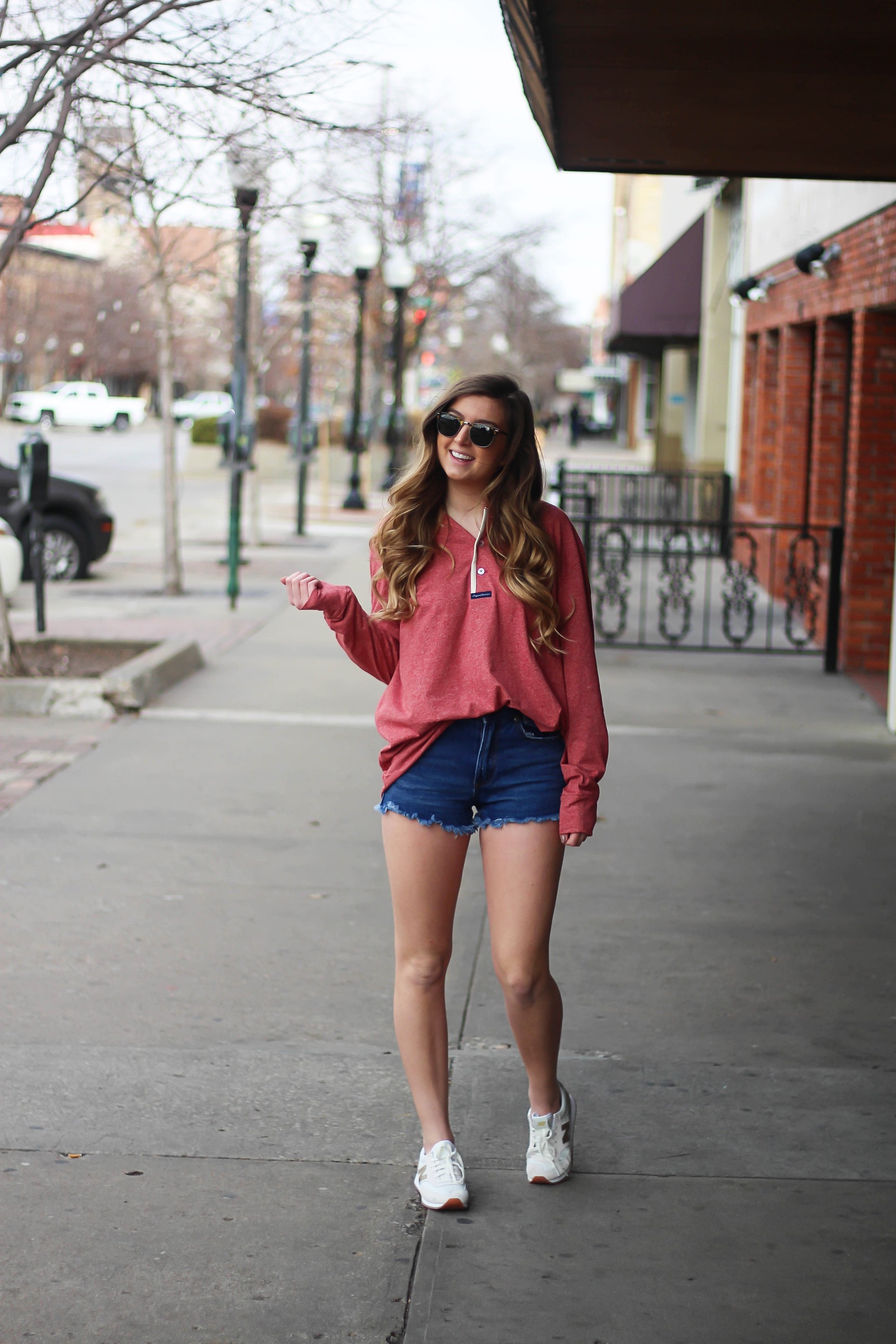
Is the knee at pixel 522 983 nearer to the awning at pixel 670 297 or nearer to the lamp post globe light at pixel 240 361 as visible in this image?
the lamp post globe light at pixel 240 361

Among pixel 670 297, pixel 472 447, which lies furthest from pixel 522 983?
pixel 670 297

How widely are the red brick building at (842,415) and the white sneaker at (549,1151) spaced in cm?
768

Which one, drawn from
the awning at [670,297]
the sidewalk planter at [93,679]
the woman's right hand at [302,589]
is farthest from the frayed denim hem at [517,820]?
the awning at [670,297]

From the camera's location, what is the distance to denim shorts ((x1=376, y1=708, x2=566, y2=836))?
349cm

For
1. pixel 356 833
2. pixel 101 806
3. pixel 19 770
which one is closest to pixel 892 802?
pixel 356 833

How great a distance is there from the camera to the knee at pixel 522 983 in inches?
140

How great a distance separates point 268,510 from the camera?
28.2 metres

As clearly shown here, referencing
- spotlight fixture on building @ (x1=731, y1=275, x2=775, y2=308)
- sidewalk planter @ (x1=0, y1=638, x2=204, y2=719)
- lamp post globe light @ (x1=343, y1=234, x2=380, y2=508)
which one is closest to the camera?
sidewalk planter @ (x1=0, y1=638, x2=204, y2=719)

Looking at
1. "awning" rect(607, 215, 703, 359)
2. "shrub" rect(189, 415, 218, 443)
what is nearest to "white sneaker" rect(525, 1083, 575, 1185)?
"awning" rect(607, 215, 703, 359)

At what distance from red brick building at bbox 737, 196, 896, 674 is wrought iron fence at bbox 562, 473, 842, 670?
272mm

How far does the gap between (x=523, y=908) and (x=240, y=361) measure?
1249 centimetres

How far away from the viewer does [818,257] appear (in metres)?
12.3

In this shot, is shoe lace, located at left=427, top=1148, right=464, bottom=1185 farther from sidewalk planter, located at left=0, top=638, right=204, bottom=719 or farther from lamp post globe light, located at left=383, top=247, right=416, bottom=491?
lamp post globe light, located at left=383, top=247, right=416, bottom=491

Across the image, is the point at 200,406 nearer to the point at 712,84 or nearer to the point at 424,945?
the point at 712,84
